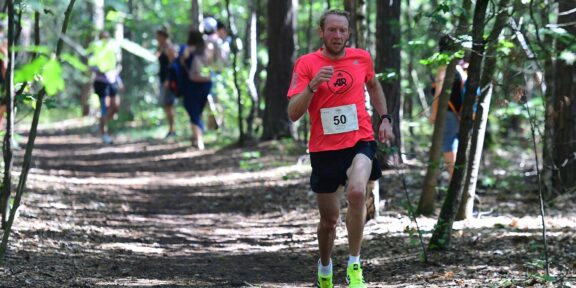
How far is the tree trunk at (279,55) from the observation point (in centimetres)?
1473

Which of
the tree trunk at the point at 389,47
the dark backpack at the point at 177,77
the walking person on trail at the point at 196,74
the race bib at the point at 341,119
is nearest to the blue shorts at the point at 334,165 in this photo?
the race bib at the point at 341,119

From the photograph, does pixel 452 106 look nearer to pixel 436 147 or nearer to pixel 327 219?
pixel 436 147

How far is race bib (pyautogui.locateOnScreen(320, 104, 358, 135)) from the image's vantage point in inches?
211

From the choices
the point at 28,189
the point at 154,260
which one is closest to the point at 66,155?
the point at 28,189

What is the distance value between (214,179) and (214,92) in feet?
29.6

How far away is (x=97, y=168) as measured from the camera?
1359 cm

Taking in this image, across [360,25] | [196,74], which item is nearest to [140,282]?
[360,25]

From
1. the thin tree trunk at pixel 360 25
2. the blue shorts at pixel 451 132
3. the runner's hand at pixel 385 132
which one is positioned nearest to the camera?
the runner's hand at pixel 385 132

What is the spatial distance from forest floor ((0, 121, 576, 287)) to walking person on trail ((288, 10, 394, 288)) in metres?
0.77

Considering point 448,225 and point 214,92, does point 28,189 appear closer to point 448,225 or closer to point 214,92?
point 448,225

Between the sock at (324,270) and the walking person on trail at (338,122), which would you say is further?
the sock at (324,270)

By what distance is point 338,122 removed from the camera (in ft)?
17.6

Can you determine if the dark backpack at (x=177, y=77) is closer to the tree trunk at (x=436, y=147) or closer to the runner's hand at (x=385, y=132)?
the tree trunk at (x=436, y=147)

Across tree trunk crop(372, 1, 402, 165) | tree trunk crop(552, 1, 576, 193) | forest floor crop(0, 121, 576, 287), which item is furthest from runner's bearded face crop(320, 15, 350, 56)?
tree trunk crop(552, 1, 576, 193)
